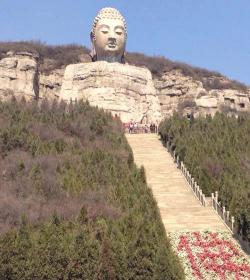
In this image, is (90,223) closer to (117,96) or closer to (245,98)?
(117,96)

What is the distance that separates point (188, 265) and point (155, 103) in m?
18.9

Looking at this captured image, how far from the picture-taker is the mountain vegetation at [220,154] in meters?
17.1

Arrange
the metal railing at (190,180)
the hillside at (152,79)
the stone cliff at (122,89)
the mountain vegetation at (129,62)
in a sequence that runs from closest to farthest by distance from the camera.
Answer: the metal railing at (190,180)
the stone cliff at (122,89)
the hillside at (152,79)
the mountain vegetation at (129,62)

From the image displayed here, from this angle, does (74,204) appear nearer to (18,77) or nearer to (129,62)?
(18,77)

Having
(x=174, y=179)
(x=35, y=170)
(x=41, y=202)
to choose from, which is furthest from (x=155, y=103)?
(x=41, y=202)

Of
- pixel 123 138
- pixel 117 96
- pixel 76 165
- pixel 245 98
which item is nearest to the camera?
pixel 76 165

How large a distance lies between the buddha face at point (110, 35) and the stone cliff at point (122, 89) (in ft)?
3.54

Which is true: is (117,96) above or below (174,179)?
above

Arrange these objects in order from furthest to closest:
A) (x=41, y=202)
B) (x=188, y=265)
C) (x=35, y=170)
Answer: (x=35, y=170) → (x=41, y=202) → (x=188, y=265)

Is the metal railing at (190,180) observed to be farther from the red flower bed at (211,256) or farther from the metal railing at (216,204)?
the red flower bed at (211,256)

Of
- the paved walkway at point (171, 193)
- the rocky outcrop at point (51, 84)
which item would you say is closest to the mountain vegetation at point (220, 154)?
the paved walkway at point (171, 193)

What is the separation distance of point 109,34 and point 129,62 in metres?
21.6

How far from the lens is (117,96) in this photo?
102 ft

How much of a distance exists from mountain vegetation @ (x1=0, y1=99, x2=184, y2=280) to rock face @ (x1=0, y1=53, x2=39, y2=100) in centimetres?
1320
